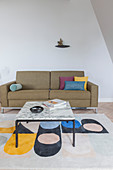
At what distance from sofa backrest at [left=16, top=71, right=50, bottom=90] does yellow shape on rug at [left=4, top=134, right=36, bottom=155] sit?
1.63 metres

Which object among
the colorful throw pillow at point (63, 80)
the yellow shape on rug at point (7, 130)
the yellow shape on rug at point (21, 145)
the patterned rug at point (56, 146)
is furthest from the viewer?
the colorful throw pillow at point (63, 80)

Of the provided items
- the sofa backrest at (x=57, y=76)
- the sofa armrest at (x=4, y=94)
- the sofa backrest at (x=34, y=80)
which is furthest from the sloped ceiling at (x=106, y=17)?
the sofa armrest at (x=4, y=94)

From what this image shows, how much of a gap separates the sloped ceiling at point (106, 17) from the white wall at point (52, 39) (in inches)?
6.8

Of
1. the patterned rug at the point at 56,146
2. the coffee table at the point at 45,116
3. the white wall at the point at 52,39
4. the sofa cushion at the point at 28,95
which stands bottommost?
the patterned rug at the point at 56,146

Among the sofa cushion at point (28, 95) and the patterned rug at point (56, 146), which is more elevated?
the sofa cushion at point (28, 95)

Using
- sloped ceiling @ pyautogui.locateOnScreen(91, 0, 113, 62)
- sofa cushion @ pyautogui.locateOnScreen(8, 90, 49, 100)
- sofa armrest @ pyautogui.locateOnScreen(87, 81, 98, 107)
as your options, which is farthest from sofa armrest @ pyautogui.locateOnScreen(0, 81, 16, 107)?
sloped ceiling @ pyautogui.locateOnScreen(91, 0, 113, 62)

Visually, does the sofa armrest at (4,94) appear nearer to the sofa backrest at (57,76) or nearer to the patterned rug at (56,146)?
the patterned rug at (56,146)

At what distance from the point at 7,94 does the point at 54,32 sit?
2153 mm

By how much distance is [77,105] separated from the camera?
9.13 feet

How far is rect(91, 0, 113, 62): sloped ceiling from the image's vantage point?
8.94 ft

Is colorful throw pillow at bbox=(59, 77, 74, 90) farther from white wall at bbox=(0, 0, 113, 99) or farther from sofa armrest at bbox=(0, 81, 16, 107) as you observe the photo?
sofa armrest at bbox=(0, 81, 16, 107)

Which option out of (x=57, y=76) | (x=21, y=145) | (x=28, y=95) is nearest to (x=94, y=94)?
(x=57, y=76)

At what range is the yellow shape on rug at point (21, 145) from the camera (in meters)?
1.46

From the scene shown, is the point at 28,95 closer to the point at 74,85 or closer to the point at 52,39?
the point at 74,85
